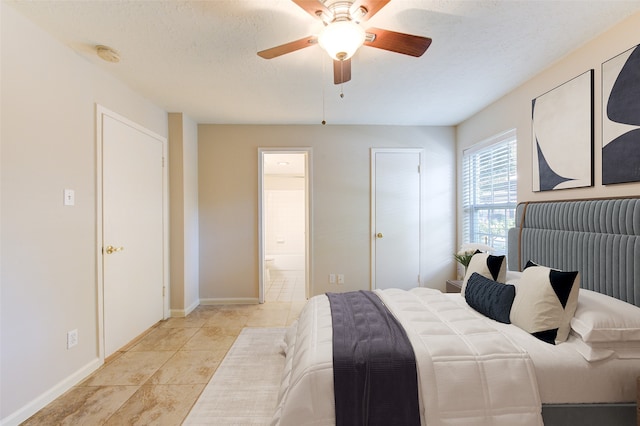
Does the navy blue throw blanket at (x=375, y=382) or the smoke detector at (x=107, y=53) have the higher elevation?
the smoke detector at (x=107, y=53)

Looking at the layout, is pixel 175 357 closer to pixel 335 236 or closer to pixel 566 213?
pixel 335 236

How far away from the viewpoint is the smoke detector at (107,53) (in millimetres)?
2121

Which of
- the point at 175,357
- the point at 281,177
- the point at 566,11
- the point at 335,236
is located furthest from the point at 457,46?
the point at 281,177

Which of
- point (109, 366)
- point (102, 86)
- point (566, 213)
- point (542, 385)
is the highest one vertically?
point (102, 86)

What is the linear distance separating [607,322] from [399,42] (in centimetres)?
187

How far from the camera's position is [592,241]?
1.89 metres

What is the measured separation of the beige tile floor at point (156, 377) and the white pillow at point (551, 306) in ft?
7.25

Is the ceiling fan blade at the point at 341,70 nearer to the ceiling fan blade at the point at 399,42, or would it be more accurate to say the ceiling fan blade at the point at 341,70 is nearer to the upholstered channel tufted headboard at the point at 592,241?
the ceiling fan blade at the point at 399,42

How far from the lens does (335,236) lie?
401 centimetres

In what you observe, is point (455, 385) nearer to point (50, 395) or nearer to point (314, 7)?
point (314, 7)

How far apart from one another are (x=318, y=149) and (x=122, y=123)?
228 cm

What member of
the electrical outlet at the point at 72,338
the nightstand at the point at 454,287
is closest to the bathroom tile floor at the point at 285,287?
the nightstand at the point at 454,287

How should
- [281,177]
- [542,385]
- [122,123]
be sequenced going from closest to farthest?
[542,385] < [122,123] < [281,177]

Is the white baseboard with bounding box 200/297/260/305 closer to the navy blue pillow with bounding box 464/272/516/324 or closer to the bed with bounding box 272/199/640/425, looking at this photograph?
the bed with bounding box 272/199/640/425
